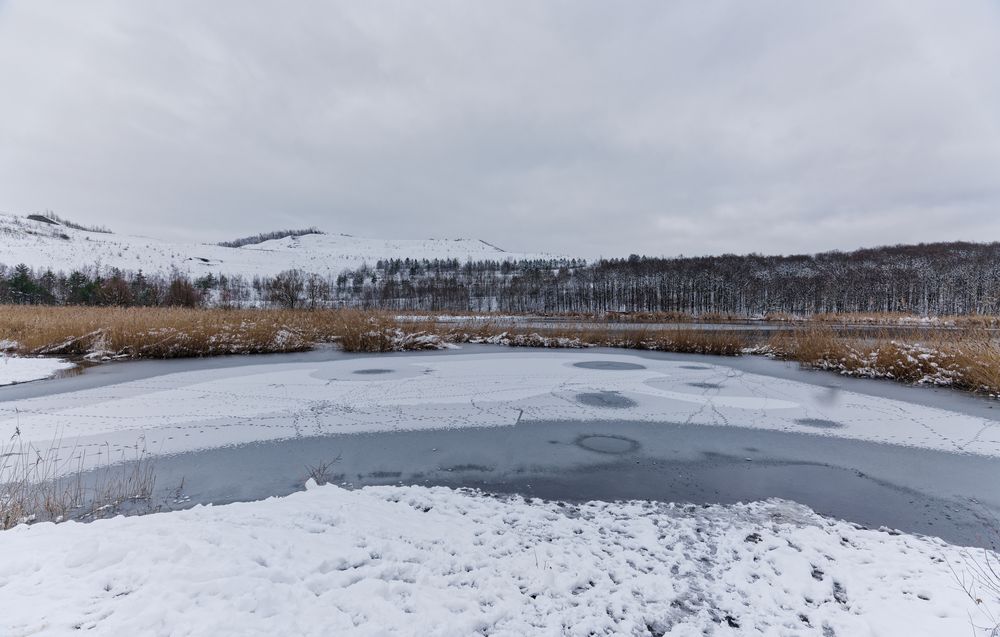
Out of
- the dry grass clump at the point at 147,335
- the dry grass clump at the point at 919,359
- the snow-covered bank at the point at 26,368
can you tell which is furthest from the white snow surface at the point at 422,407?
the dry grass clump at the point at 147,335

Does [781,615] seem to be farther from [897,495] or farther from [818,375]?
[818,375]

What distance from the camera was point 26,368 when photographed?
33.1 ft

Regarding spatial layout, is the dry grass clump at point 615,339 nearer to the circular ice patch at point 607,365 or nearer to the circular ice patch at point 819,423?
the circular ice patch at point 607,365

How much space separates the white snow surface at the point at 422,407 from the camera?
5.59 m

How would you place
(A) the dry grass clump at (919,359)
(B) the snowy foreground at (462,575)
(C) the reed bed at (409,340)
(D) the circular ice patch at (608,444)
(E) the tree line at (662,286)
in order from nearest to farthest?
1. (B) the snowy foreground at (462,575)
2. (D) the circular ice patch at (608,444)
3. (A) the dry grass clump at (919,359)
4. (C) the reed bed at (409,340)
5. (E) the tree line at (662,286)

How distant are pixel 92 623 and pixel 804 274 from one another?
270ft

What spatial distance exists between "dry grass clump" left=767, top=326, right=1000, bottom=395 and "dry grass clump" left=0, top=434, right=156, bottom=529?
13562 mm

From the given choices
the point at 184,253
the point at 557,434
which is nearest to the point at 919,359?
the point at 557,434

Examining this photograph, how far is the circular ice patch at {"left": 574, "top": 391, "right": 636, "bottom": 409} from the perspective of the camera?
7.48m

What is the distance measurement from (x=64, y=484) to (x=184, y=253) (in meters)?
103

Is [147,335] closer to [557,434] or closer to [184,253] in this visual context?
[557,434]

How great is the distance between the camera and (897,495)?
4.04m

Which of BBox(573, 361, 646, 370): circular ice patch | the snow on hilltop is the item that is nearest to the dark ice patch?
BBox(573, 361, 646, 370): circular ice patch

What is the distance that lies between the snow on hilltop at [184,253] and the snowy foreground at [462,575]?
81.5m
